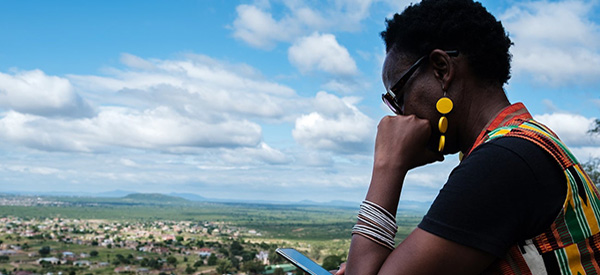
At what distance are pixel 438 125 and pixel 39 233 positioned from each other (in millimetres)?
30080

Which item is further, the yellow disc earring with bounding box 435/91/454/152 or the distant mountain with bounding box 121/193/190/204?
the distant mountain with bounding box 121/193/190/204

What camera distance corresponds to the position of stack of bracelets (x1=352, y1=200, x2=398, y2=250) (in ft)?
3.32

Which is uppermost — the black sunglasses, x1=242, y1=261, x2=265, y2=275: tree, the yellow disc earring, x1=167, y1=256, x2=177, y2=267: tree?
the black sunglasses

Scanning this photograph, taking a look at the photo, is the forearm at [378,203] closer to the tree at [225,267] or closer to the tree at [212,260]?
the tree at [225,267]

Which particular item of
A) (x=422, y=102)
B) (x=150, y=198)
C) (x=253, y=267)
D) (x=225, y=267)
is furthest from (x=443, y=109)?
(x=150, y=198)

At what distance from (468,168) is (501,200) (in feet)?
0.23

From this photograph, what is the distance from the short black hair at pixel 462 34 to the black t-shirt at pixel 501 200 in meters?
0.28

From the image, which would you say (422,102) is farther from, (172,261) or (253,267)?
(172,261)

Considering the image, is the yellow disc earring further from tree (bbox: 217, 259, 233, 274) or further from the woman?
tree (bbox: 217, 259, 233, 274)

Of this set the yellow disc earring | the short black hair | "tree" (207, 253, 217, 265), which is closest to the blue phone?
the yellow disc earring

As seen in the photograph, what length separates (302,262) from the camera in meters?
1.07

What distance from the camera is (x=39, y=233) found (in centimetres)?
2750

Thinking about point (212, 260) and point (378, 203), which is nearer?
point (378, 203)

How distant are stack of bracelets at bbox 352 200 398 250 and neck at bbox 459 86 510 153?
0.24 meters
